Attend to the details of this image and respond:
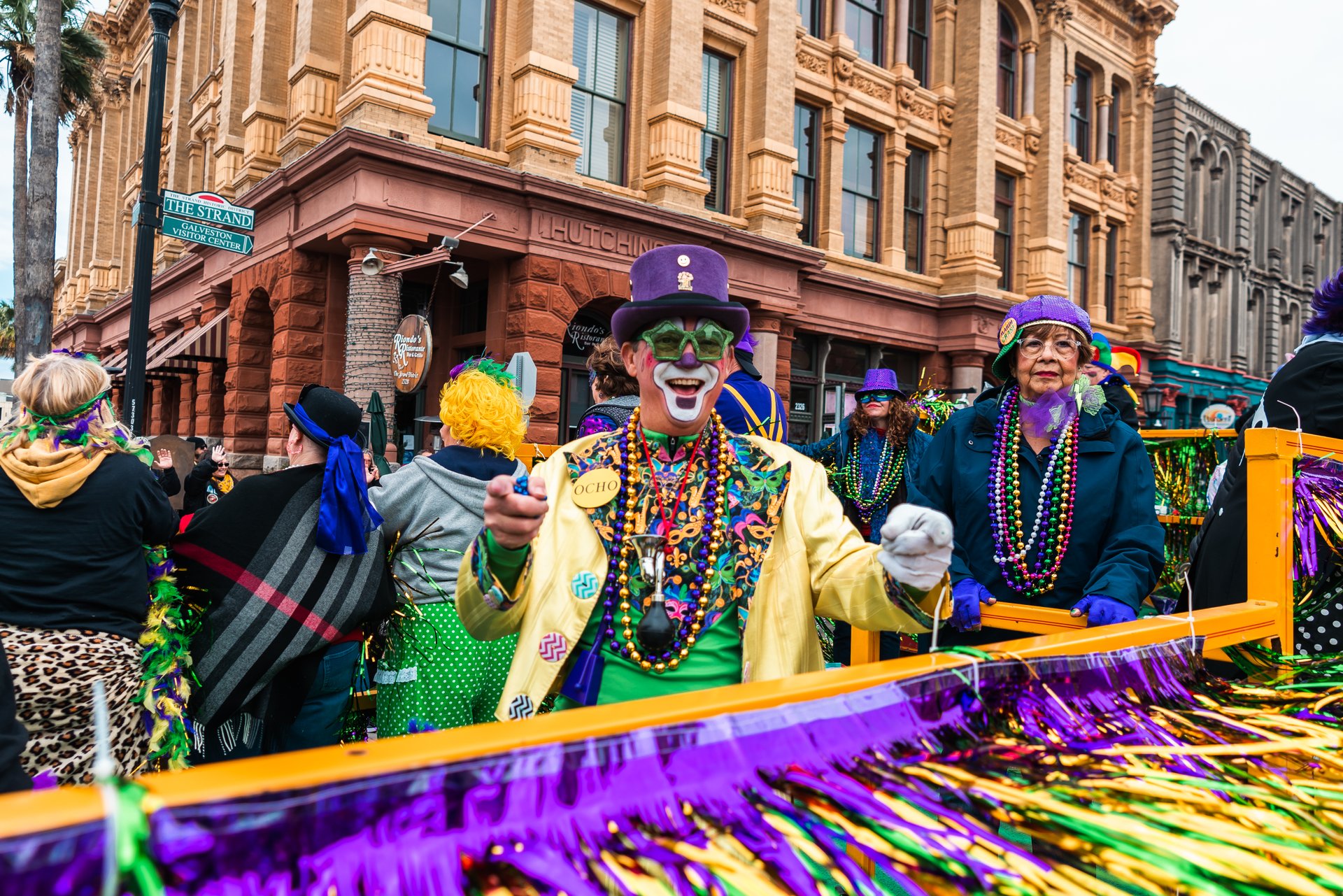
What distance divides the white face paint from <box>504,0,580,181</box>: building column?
33.9 feet

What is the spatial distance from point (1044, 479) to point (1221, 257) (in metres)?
29.4

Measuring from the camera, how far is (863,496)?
21.6ft

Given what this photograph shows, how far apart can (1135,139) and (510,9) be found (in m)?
18.5

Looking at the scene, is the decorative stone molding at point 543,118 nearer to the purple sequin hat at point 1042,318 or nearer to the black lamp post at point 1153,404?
the purple sequin hat at point 1042,318

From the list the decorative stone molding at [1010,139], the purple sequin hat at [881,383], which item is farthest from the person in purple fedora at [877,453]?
the decorative stone molding at [1010,139]

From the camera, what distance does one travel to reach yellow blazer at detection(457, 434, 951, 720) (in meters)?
1.96

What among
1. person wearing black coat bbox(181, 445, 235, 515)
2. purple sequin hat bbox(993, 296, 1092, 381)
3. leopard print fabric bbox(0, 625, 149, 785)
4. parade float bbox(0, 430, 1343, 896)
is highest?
purple sequin hat bbox(993, 296, 1092, 381)

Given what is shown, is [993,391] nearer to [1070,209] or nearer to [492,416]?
[492,416]

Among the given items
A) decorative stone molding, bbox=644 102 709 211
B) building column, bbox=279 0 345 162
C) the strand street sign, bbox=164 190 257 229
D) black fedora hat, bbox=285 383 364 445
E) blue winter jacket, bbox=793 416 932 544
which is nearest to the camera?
black fedora hat, bbox=285 383 364 445

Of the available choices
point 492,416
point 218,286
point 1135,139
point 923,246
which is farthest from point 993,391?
point 1135,139

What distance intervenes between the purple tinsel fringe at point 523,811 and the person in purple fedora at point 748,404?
2890mm

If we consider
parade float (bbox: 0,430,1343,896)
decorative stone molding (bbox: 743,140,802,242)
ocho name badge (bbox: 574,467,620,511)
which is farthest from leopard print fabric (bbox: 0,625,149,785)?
decorative stone molding (bbox: 743,140,802,242)

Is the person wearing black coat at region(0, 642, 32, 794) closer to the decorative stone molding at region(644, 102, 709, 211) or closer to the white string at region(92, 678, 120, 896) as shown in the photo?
the white string at region(92, 678, 120, 896)

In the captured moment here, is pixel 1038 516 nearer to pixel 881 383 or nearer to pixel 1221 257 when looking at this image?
pixel 881 383
